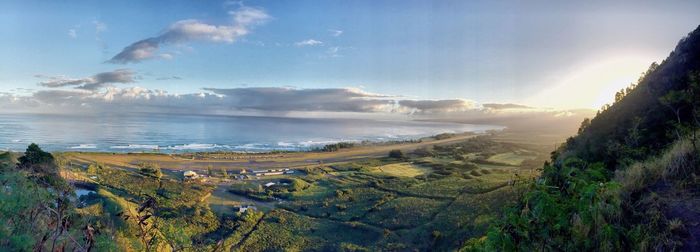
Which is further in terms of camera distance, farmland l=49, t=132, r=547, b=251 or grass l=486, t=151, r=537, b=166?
grass l=486, t=151, r=537, b=166

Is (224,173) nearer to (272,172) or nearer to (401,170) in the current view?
(272,172)

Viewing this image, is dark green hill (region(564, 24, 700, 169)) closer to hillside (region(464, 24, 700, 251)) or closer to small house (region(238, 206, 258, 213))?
hillside (region(464, 24, 700, 251))

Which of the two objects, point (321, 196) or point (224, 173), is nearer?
point (321, 196)

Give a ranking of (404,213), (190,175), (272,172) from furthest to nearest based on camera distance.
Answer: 1. (272,172)
2. (190,175)
3. (404,213)

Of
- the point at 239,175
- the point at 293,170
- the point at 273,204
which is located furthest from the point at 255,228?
the point at 293,170

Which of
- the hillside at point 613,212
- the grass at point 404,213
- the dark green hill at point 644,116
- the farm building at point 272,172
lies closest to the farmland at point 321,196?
the grass at point 404,213

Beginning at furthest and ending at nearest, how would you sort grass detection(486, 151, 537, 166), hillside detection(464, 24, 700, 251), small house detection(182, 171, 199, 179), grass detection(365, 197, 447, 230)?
grass detection(486, 151, 537, 166)
small house detection(182, 171, 199, 179)
grass detection(365, 197, 447, 230)
hillside detection(464, 24, 700, 251)

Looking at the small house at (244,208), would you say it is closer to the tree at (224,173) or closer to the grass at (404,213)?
the grass at (404,213)

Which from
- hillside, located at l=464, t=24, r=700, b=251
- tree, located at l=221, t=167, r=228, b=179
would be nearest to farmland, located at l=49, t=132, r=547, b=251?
tree, located at l=221, t=167, r=228, b=179

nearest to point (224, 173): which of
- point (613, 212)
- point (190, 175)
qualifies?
point (190, 175)
